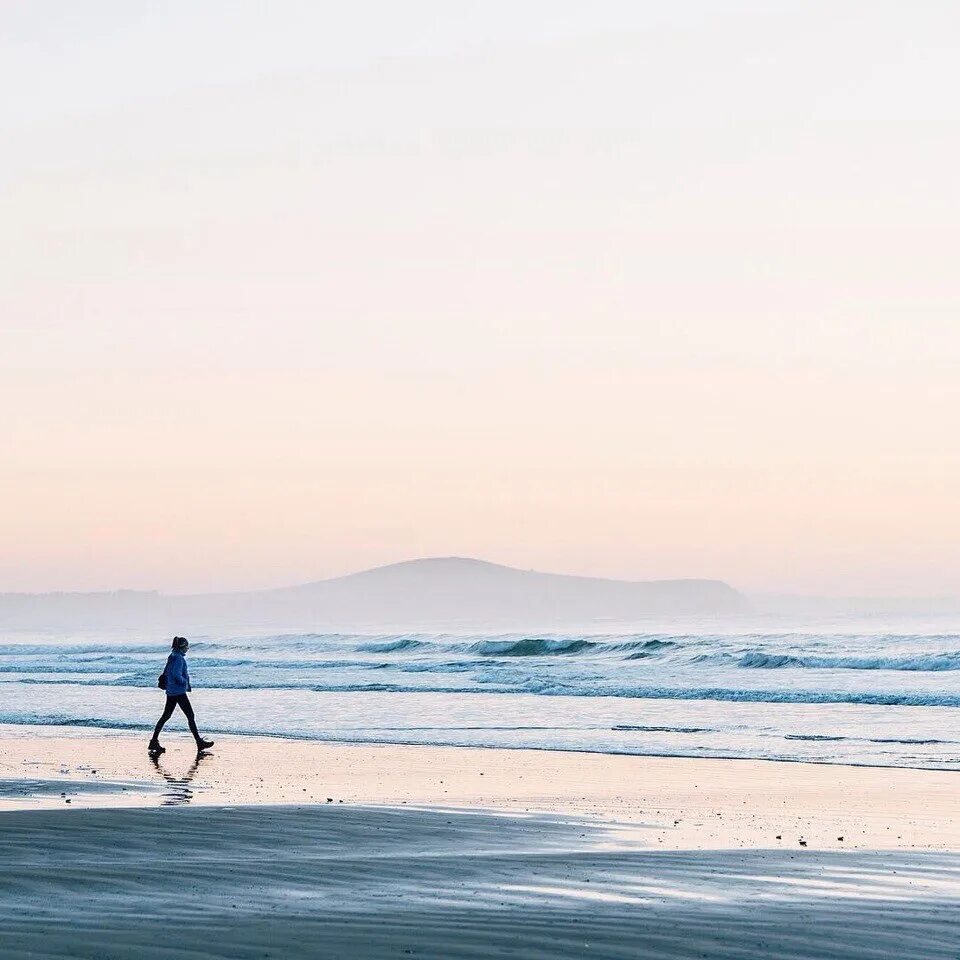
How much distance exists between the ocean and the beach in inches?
178

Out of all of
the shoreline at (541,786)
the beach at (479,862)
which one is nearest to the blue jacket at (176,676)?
the shoreline at (541,786)

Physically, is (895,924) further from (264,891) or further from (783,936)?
(264,891)

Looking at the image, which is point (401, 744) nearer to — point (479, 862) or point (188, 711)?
point (188, 711)

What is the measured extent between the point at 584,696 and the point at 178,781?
650 inches

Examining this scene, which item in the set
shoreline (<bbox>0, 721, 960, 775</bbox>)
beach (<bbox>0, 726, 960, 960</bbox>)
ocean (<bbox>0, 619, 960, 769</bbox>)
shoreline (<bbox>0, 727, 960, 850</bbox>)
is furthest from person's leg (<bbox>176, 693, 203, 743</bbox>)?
beach (<bbox>0, 726, 960, 960</bbox>)

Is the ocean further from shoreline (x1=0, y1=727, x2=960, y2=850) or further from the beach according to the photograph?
the beach

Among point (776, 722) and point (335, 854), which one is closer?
point (335, 854)

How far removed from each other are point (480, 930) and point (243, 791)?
7.62 metres

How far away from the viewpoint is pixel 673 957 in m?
6.58

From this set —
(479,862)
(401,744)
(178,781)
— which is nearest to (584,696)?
(401,744)

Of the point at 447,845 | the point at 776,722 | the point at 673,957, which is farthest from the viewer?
the point at 776,722

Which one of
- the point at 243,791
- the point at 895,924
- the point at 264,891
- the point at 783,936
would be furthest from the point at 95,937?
the point at 243,791

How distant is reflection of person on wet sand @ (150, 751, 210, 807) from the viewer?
13.2 m

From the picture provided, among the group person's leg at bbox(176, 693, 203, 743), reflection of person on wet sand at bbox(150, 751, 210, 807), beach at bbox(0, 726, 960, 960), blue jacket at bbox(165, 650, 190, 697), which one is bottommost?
reflection of person on wet sand at bbox(150, 751, 210, 807)
